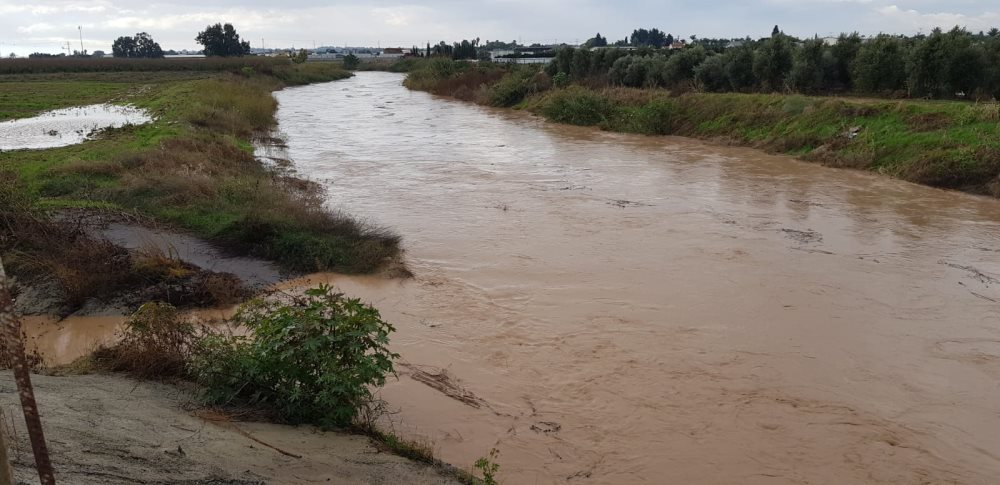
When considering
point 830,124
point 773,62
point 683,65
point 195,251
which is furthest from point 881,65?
point 195,251

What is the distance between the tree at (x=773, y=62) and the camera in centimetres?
3050

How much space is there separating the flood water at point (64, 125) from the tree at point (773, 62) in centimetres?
2637

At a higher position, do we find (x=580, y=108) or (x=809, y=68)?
(x=809, y=68)

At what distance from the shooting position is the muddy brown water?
683 centimetres

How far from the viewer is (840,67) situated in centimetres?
2914

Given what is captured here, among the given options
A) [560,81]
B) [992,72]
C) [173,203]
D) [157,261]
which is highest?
[560,81]

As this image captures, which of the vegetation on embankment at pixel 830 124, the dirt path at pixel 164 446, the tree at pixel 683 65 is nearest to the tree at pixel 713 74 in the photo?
the tree at pixel 683 65

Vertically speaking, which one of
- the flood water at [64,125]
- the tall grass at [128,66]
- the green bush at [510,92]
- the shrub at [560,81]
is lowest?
the flood water at [64,125]

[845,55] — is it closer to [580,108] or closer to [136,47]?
[580,108]

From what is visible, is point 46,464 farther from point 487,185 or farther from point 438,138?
point 438,138

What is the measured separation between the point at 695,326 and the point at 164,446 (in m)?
7.02

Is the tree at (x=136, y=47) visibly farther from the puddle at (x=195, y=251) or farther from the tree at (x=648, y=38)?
the puddle at (x=195, y=251)

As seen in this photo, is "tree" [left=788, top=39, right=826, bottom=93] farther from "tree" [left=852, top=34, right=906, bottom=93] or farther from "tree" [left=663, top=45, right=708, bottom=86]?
"tree" [left=663, top=45, right=708, bottom=86]

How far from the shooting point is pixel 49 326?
9.37 meters
